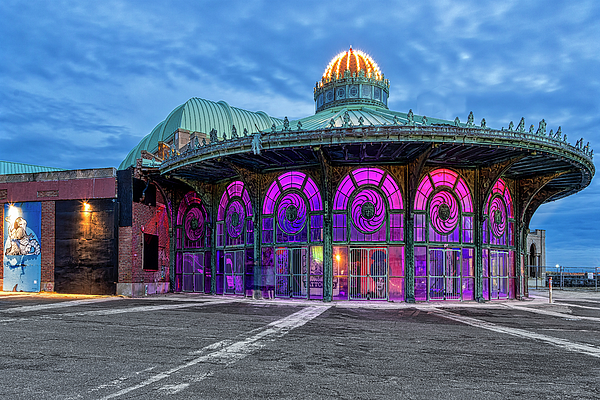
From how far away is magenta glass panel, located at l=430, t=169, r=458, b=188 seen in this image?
2391 centimetres

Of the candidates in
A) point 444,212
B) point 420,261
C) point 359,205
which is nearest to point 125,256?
point 359,205

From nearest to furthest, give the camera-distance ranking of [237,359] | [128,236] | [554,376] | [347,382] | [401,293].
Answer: [347,382] < [554,376] < [237,359] < [401,293] < [128,236]

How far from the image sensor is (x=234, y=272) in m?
27.1

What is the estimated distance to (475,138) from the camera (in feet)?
66.8

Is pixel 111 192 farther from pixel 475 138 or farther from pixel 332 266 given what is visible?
pixel 475 138

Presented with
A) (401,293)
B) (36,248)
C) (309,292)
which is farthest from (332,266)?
(36,248)

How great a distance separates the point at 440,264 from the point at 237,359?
1676 centimetres

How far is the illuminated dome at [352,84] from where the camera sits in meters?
31.1

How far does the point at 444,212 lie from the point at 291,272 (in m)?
8.47

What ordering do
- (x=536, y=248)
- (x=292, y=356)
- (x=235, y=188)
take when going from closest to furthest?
1. (x=292, y=356)
2. (x=235, y=188)
3. (x=536, y=248)

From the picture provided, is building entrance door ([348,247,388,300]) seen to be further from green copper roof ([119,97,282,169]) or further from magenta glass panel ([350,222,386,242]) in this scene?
green copper roof ([119,97,282,169])

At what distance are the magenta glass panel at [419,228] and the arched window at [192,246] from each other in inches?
501

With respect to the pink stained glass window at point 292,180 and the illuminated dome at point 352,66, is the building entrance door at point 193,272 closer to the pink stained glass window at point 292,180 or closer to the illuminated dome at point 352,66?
the pink stained glass window at point 292,180

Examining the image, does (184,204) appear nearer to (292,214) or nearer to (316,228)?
(292,214)
